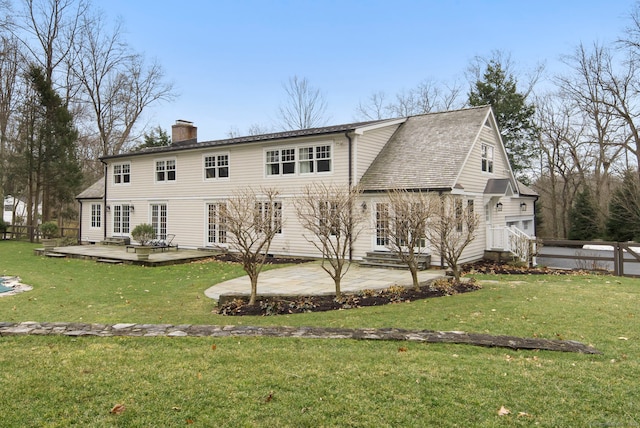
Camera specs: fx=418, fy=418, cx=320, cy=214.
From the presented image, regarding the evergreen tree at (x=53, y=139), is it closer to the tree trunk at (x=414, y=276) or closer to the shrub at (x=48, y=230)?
the shrub at (x=48, y=230)

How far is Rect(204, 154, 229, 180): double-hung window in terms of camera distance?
18.9 m

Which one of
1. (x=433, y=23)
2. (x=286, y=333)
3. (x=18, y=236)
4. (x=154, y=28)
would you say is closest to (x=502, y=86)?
(x=433, y=23)

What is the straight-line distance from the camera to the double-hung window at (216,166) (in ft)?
62.0

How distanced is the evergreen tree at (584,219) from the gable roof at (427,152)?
56.3 ft

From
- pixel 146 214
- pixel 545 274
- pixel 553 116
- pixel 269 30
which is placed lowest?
pixel 545 274

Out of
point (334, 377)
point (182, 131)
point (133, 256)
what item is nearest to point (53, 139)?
point (182, 131)

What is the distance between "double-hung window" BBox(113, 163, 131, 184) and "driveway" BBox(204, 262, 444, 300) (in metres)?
13.2

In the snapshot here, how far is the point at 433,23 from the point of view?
17672mm

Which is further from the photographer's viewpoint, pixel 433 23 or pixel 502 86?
pixel 502 86

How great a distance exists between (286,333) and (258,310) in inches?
90.1

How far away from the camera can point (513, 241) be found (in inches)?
624

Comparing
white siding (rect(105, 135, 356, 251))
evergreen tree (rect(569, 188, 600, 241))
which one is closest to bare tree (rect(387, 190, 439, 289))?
white siding (rect(105, 135, 356, 251))

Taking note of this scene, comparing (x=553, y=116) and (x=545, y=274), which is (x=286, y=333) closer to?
(x=545, y=274)

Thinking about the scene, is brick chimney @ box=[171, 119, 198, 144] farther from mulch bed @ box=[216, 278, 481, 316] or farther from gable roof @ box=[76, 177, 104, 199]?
mulch bed @ box=[216, 278, 481, 316]
